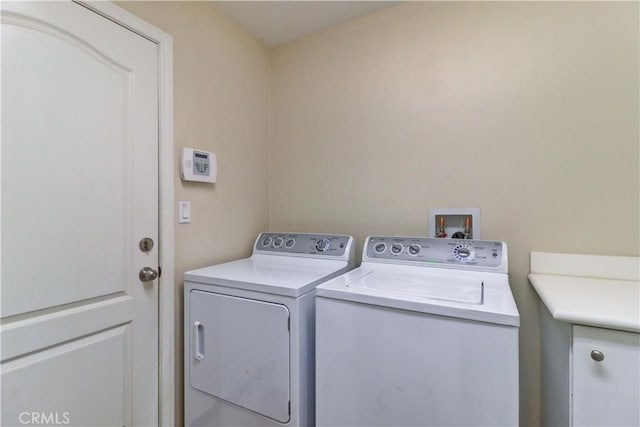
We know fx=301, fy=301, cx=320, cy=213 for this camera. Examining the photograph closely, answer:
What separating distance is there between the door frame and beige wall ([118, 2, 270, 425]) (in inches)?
→ 1.7

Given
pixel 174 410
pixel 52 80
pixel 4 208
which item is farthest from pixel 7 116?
pixel 174 410

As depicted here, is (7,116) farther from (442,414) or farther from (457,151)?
(457,151)

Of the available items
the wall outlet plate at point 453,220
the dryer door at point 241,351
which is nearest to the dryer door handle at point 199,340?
the dryer door at point 241,351

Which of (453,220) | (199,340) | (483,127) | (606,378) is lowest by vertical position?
(199,340)

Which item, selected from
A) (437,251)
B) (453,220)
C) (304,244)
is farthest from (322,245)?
(453,220)

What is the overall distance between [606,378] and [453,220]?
2.96ft

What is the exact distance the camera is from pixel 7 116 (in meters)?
1.00

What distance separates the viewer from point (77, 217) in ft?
A: 3.86

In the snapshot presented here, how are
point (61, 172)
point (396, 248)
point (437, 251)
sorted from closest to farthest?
point (61, 172) < point (437, 251) < point (396, 248)

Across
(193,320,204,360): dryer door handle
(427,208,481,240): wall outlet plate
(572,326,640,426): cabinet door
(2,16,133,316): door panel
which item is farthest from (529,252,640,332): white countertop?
(2,16,133,316): door panel

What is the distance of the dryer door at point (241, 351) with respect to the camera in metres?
1.23

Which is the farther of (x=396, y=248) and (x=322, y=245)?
(x=322, y=245)

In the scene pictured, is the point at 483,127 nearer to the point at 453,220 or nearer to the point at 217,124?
the point at 453,220

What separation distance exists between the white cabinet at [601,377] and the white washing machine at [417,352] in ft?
0.66
